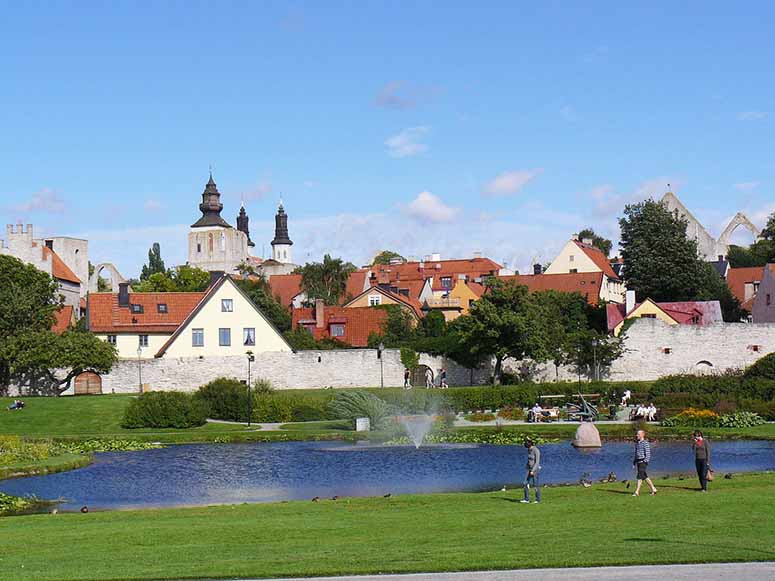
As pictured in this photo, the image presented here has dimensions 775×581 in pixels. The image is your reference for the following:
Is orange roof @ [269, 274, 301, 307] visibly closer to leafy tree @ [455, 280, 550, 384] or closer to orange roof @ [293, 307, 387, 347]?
orange roof @ [293, 307, 387, 347]

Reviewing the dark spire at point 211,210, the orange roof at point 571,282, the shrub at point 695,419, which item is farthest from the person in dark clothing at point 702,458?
the dark spire at point 211,210

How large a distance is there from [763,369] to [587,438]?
22.3 metres

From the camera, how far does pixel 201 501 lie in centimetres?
2695

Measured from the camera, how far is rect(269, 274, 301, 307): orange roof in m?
115

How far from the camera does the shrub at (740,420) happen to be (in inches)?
1778

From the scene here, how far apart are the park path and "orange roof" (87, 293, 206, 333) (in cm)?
5941

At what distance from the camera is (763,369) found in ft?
Result: 186

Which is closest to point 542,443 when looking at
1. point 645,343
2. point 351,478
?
point 351,478

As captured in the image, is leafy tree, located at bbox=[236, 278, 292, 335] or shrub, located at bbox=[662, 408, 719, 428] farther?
leafy tree, located at bbox=[236, 278, 292, 335]

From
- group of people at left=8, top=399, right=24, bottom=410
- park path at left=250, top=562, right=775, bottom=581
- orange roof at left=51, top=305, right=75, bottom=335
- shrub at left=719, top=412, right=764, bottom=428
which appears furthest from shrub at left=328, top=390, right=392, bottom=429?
orange roof at left=51, top=305, right=75, bottom=335

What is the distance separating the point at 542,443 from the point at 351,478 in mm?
11340

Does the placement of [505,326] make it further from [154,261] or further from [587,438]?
[154,261]

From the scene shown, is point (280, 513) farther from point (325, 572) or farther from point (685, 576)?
point (685, 576)

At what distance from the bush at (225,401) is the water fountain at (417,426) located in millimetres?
8604
